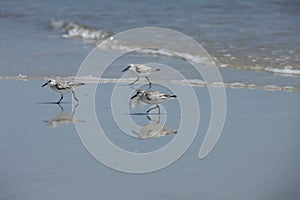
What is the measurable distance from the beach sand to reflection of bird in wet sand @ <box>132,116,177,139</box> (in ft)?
0.35

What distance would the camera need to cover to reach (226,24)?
13.0 meters

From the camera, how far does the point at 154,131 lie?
7188 millimetres

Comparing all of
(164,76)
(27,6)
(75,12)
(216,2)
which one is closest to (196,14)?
(216,2)

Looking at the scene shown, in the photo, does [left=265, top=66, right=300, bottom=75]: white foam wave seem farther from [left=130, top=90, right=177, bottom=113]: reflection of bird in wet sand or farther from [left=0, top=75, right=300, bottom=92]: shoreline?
[left=130, top=90, right=177, bottom=113]: reflection of bird in wet sand

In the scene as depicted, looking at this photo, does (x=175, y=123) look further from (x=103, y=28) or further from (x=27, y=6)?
(x=27, y=6)

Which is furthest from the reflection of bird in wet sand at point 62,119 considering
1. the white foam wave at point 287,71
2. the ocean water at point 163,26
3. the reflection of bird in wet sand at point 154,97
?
the white foam wave at point 287,71

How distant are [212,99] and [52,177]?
269 centimetres

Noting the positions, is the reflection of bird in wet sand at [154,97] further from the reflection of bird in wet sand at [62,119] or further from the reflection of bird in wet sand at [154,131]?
the reflection of bird in wet sand at [62,119]

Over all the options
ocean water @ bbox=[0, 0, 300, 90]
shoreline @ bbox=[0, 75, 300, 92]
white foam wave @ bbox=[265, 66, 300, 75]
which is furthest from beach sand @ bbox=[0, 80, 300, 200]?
ocean water @ bbox=[0, 0, 300, 90]

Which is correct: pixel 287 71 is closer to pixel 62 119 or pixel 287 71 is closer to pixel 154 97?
pixel 154 97

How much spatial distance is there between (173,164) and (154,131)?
96 cm

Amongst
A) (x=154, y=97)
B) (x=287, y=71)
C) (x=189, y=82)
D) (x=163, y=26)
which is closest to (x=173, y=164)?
(x=154, y=97)

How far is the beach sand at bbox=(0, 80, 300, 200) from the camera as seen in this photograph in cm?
568

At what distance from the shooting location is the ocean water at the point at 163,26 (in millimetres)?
9906
